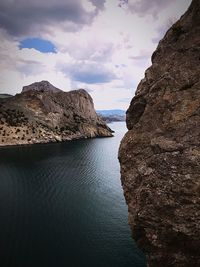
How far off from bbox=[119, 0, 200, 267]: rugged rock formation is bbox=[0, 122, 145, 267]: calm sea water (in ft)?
47.5

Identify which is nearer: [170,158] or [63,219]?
[170,158]

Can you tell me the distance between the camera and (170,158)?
22719 mm

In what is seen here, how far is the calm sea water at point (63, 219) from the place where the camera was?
37.4 meters

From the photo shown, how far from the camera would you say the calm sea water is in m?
37.4

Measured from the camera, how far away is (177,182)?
21969 mm

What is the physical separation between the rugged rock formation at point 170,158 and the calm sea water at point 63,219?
47.5 feet

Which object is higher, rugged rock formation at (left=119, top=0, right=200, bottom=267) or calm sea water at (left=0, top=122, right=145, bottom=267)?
rugged rock formation at (left=119, top=0, right=200, bottom=267)

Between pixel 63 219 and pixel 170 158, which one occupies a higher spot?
pixel 170 158

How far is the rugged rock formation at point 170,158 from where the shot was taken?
856 inches

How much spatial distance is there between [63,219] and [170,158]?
3314 cm

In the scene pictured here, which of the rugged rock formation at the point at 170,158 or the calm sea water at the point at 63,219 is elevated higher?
the rugged rock formation at the point at 170,158

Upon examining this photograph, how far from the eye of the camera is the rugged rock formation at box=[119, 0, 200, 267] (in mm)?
21750

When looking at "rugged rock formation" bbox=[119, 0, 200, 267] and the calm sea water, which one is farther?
Answer: the calm sea water

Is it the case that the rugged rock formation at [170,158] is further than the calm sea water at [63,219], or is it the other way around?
the calm sea water at [63,219]
